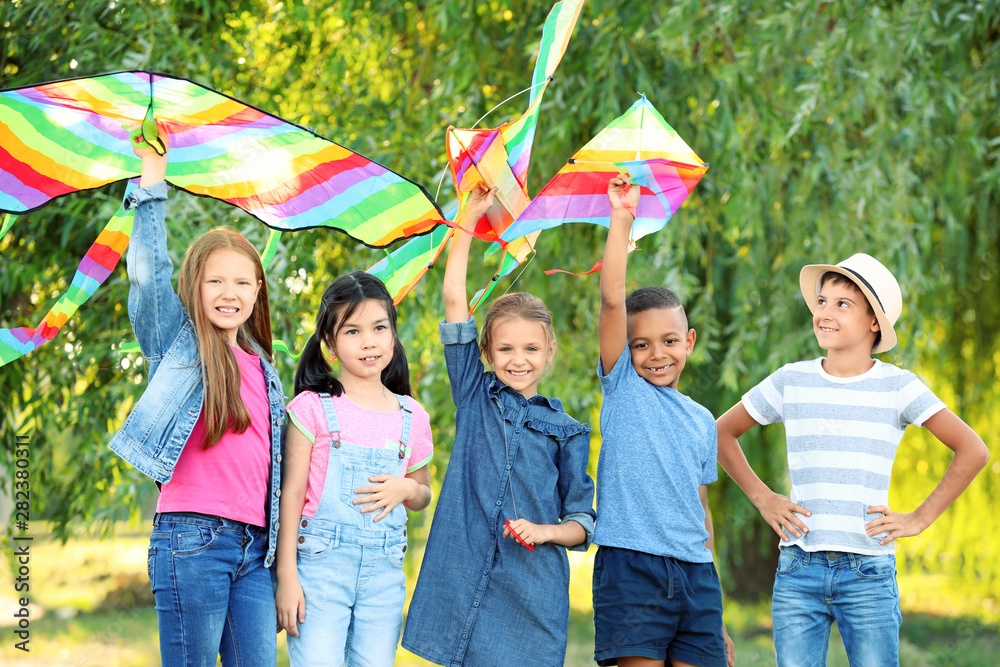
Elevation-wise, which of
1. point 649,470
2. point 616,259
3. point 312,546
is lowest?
point 312,546

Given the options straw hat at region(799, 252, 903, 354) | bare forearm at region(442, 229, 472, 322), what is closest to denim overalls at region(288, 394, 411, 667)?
bare forearm at region(442, 229, 472, 322)

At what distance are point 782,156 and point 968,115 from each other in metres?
1.43

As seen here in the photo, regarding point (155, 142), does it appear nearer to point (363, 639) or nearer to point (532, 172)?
point (363, 639)

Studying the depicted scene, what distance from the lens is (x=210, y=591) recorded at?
6.97 feet

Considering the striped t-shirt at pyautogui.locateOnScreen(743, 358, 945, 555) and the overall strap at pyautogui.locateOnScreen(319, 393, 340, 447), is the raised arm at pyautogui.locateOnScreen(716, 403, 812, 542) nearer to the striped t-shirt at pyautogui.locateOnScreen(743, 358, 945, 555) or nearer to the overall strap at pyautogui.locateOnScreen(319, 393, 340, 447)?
the striped t-shirt at pyautogui.locateOnScreen(743, 358, 945, 555)

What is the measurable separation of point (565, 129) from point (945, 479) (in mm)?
2293

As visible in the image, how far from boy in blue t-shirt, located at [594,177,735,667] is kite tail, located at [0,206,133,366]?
125 centimetres

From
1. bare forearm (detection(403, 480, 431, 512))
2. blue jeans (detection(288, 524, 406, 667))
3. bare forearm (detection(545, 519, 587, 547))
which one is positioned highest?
bare forearm (detection(403, 480, 431, 512))

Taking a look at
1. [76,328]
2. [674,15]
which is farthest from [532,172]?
[76,328]

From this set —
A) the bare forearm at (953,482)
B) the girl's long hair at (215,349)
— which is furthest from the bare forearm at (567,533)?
the bare forearm at (953,482)

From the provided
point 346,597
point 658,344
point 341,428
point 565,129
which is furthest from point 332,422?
Result: point 565,129

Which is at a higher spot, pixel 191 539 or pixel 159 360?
pixel 159 360

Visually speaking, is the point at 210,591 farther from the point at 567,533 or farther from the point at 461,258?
the point at 461,258

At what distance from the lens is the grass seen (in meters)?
6.08
